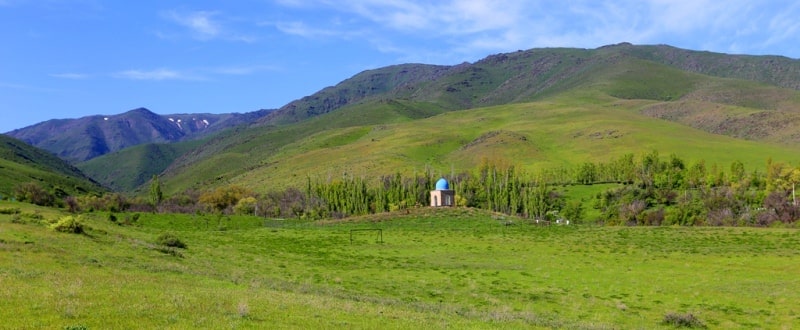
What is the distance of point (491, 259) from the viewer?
5519cm

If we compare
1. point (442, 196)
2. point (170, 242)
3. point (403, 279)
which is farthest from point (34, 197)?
point (403, 279)

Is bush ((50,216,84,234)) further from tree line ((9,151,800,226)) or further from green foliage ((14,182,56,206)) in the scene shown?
tree line ((9,151,800,226))

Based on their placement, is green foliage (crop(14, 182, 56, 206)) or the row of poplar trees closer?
green foliage (crop(14, 182, 56, 206))

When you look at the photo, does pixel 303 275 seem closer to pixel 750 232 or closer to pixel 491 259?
pixel 491 259

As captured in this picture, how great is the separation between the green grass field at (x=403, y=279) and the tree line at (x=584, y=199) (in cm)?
4436

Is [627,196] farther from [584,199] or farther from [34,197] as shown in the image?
[34,197]

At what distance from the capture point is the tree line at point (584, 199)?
4646 inches

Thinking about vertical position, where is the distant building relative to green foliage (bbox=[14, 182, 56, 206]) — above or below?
below

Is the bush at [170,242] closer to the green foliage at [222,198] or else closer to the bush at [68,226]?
the bush at [68,226]

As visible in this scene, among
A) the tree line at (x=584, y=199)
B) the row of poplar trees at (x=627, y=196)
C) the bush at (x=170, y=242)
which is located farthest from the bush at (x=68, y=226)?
the row of poplar trees at (x=627, y=196)

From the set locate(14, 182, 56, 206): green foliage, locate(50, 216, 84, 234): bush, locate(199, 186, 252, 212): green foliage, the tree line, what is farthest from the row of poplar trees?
locate(50, 216, 84, 234): bush

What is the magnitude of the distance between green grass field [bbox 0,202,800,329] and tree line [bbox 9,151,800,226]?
44363mm

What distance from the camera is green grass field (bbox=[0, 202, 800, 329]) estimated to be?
19422 millimetres

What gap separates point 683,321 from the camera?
29.5 metres
